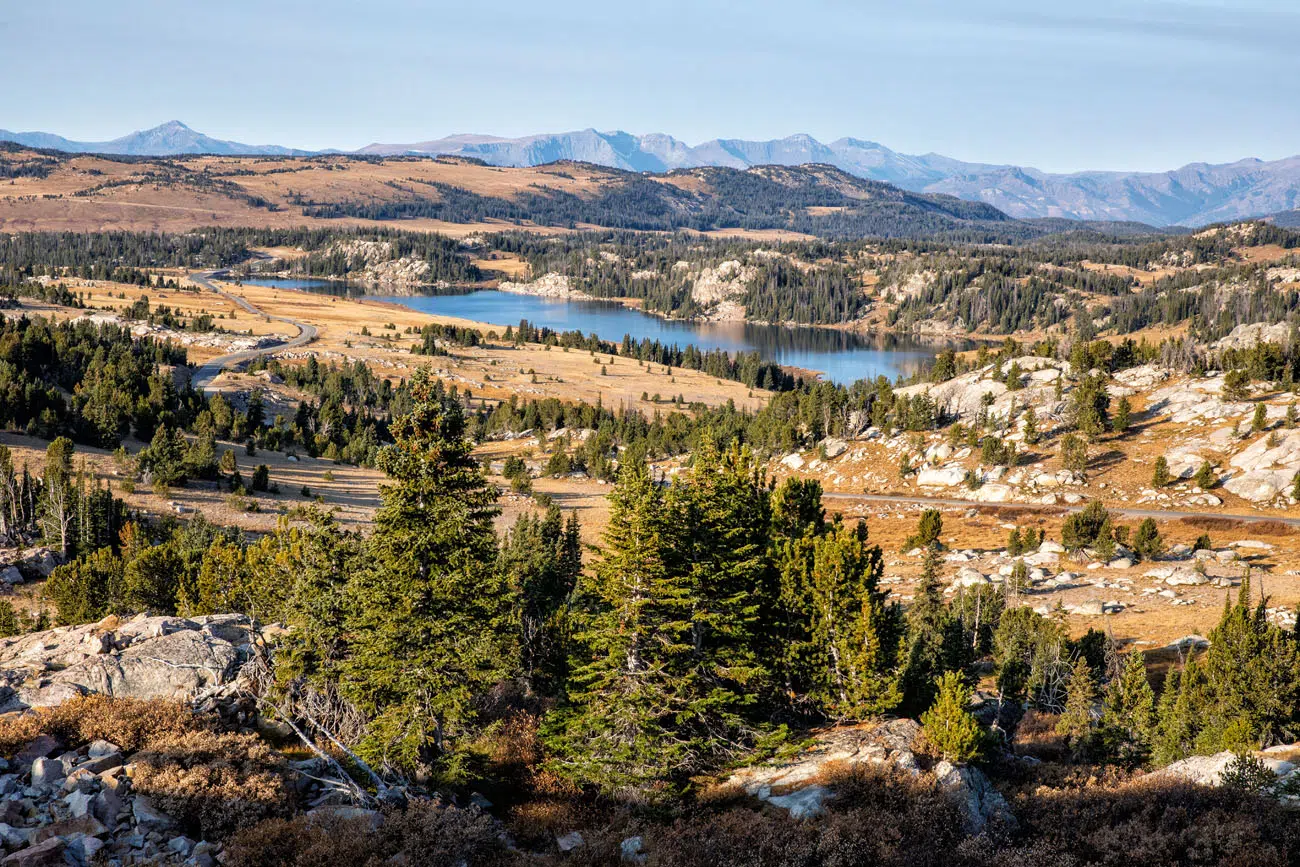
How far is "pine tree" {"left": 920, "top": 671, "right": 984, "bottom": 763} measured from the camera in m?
21.7

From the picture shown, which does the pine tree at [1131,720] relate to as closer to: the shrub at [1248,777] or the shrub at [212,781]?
the shrub at [1248,777]

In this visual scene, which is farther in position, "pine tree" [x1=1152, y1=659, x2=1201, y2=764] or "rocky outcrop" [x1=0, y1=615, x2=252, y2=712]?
"pine tree" [x1=1152, y1=659, x2=1201, y2=764]

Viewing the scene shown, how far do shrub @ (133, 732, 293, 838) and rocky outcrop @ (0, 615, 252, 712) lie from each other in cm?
407

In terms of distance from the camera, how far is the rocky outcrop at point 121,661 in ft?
71.3

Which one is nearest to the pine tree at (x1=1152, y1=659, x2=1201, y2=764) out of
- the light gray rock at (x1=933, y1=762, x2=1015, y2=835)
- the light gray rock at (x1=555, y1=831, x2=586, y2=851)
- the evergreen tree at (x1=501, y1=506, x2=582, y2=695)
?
the light gray rock at (x1=933, y1=762, x2=1015, y2=835)

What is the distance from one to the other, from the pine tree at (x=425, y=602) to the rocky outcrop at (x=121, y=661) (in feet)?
13.8

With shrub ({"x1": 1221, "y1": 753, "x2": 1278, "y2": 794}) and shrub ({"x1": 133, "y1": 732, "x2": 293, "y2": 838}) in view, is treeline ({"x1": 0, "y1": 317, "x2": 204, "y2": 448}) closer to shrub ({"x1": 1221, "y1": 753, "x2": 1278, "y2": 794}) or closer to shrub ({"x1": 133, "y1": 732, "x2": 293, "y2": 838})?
shrub ({"x1": 133, "y1": 732, "x2": 293, "y2": 838})

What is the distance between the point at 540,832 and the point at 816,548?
12418 mm

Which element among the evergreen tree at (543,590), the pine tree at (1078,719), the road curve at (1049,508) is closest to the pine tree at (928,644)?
the pine tree at (1078,719)

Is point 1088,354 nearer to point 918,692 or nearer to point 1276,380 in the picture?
point 1276,380

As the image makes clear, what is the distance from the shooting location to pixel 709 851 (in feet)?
57.8

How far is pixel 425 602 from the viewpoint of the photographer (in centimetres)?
2292

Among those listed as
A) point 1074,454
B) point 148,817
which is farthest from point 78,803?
point 1074,454

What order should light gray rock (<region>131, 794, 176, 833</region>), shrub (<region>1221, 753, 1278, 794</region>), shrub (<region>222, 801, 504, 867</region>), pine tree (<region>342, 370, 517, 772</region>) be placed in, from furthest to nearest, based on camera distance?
1. pine tree (<region>342, 370, 517, 772</region>)
2. shrub (<region>1221, 753, 1278, 794</region>)
3. light gray rock (<region>131, 794, 176, 833</region>)
4. shrub (<region>222, 801, 504, 867</region>)
